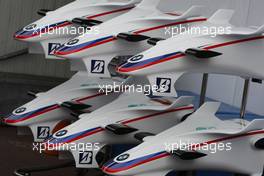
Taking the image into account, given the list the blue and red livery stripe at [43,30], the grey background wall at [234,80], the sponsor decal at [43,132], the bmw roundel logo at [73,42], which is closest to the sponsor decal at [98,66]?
the bmw roundel logo at [73,42]

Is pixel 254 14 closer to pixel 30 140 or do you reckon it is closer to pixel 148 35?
pixel 148 35

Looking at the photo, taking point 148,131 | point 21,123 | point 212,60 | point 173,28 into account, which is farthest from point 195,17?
point 21,123

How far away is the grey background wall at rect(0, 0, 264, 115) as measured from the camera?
5.01m

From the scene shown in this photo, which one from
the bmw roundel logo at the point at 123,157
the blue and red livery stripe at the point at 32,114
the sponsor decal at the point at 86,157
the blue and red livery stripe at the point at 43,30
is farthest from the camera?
the blue and red livery stripe at the point at 32,114

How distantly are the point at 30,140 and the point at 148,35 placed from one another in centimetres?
336

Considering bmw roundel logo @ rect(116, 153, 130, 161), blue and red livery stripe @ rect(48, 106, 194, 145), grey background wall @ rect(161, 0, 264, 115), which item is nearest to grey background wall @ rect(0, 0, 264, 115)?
grey background wall @ rect(161, 0, 264, 115)

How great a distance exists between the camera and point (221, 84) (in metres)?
5.46

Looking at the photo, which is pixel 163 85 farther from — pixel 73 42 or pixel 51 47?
pixel 51 47

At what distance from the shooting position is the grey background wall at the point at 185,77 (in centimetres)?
501

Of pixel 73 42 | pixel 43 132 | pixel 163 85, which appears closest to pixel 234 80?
pixel 43 132

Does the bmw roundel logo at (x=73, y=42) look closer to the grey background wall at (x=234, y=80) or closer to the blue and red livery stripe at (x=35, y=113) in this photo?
the blue and red livery stripe at (x=35, y=113)

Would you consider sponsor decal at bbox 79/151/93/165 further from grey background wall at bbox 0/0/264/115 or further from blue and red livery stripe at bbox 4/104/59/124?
grey background wall at bbox 0/0/264/115

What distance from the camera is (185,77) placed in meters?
6.10

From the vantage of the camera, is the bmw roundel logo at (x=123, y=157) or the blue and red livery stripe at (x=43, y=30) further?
the blue and red livery stripe at (x=43, y=30)
